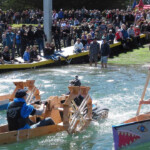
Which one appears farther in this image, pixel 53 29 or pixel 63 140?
pixel 53 29

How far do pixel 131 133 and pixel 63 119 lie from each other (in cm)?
217

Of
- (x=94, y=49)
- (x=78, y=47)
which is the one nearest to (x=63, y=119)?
(x=94, y=49)

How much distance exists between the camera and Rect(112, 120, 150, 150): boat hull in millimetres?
9859

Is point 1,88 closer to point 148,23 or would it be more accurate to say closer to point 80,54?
point 80,54

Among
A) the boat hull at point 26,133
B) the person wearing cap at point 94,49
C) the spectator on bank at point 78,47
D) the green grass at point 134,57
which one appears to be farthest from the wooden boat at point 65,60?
the boat hull at point 26,133

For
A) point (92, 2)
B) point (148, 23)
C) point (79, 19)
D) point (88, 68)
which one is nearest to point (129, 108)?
point (88, 68)

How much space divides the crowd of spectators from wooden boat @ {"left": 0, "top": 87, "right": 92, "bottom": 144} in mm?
12774

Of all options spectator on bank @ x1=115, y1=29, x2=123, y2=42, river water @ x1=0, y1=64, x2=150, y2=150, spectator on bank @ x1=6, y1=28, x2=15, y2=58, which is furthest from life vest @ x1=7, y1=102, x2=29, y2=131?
spectator on bank @ x1=115, y1=29, x2=123, y2=42

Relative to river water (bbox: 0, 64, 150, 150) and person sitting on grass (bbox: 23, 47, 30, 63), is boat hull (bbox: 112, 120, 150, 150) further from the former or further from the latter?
person sitting on grass (bbox: 23, 47, 30, 63)

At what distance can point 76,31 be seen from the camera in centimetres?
2895

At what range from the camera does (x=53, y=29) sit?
27500 millimetres

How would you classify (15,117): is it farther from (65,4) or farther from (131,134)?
(65,4)

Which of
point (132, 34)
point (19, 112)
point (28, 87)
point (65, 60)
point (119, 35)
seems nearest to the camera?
point (19, 112)

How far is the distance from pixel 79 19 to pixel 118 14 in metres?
4.31
